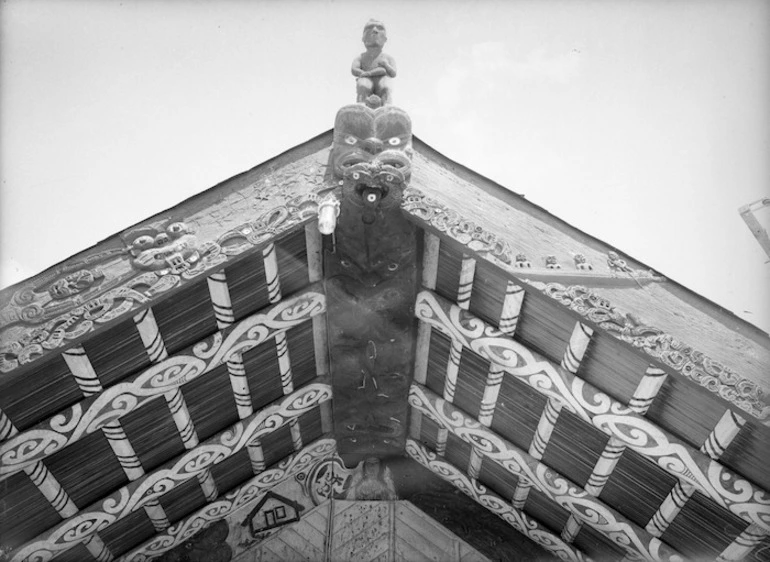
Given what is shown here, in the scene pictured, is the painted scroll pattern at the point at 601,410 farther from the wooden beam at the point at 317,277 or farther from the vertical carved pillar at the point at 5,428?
the vertical carved pillar at the point at 5,428

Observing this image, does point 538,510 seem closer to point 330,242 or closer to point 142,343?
point 330,242

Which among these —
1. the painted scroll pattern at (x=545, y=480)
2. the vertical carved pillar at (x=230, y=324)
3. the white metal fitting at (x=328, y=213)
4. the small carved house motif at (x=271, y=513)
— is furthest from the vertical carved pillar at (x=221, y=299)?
the small carved house motif at (x=271, y=513)

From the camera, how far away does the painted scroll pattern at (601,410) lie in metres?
5.20

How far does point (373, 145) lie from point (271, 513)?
3.86m

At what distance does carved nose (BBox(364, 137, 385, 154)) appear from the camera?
5.30 meters

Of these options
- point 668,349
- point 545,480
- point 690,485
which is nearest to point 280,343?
point 545,480

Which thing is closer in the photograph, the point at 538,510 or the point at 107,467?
the point at 107,467

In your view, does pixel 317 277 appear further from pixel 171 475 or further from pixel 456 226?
pixel 171 475

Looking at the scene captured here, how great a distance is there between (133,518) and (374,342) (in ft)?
8.48

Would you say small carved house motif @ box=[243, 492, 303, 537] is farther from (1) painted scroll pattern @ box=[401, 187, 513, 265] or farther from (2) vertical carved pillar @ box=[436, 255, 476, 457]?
(1) painted scroll pattern @ box=[401, 187, 513, 265]

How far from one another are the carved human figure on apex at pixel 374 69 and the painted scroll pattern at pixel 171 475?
8.43 ft

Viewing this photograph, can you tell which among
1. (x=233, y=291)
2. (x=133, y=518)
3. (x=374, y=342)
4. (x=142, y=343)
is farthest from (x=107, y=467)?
(x=374, y=342)

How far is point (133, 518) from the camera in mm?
6566

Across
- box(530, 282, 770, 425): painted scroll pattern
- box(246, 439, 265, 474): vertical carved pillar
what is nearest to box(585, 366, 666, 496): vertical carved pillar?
box(530, 282, 770, 425): painted scroll pattern
